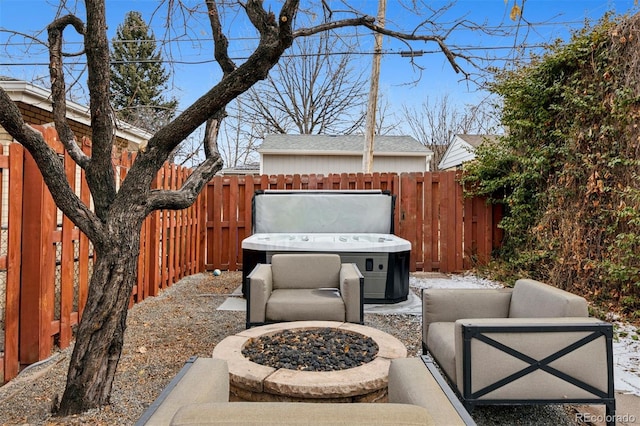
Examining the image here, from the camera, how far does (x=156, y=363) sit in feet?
9.86

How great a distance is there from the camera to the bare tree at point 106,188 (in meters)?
2.09

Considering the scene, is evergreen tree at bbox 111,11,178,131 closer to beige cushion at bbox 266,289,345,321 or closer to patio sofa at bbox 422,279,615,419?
beige cushion at bbox 266,289,345,321

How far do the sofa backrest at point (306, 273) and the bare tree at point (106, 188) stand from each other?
1644 mm

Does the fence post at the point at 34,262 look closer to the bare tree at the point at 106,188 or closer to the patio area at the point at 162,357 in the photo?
the patio area at the point at 162,357

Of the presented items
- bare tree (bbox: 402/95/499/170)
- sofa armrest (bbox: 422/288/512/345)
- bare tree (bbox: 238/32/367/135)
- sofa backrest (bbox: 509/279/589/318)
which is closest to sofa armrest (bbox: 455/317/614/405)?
sofa backrest (bbox: 509/279/589/318)

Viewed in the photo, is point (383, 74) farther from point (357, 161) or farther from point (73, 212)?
point (73, 212)

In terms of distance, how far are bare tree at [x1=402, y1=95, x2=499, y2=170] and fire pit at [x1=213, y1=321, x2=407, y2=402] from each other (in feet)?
63.0

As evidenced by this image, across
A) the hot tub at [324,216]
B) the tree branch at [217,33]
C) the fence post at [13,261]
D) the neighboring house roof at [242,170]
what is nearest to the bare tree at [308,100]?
the neighboring house roof at [242,170]

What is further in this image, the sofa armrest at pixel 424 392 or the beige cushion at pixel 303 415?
the sofa armrest at pixel 424 392

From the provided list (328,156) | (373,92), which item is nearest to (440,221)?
(373,92)

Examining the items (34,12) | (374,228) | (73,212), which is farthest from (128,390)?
(374,228)

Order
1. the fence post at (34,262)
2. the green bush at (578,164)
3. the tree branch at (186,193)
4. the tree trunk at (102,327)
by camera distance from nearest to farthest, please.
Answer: the tree trunk at (102,327), the tree branch at (186,193), the fence post at (34,262), the green bush at (578,164)

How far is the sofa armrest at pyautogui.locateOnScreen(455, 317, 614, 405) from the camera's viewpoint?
1997 mm

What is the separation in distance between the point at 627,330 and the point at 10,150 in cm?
504
